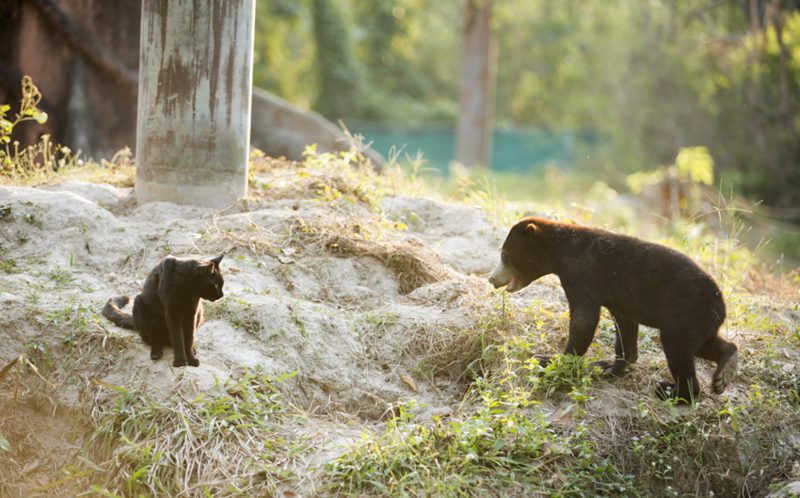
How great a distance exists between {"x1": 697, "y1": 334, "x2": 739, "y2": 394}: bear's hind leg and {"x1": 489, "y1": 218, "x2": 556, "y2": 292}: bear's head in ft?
3.43

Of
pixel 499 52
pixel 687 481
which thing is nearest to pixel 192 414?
pixel 687 481

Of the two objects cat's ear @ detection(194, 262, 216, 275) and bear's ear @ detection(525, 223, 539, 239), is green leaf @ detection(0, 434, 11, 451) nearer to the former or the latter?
cat's ear @ detection(194, 262, 216, 275)

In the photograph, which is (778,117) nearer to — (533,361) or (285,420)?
(533,361)

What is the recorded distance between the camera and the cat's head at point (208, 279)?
4734 mm

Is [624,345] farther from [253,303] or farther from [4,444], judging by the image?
[4,444]

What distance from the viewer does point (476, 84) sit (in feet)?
71.4

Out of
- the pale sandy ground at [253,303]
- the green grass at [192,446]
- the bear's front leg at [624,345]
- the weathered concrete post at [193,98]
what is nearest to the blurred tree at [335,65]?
the weathered concrete post at [193,98]

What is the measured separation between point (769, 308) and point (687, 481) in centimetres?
275

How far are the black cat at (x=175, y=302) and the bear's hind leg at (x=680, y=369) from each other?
2.58 metres

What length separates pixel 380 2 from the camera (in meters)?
27.7

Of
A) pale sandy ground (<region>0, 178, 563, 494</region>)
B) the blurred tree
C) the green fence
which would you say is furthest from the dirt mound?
the blurred tree

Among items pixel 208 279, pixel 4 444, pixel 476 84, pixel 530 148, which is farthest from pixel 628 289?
pixel 530 148

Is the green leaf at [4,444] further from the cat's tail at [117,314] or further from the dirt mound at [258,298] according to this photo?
the cat's tail at [117,314]

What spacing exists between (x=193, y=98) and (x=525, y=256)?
3.06 meters
